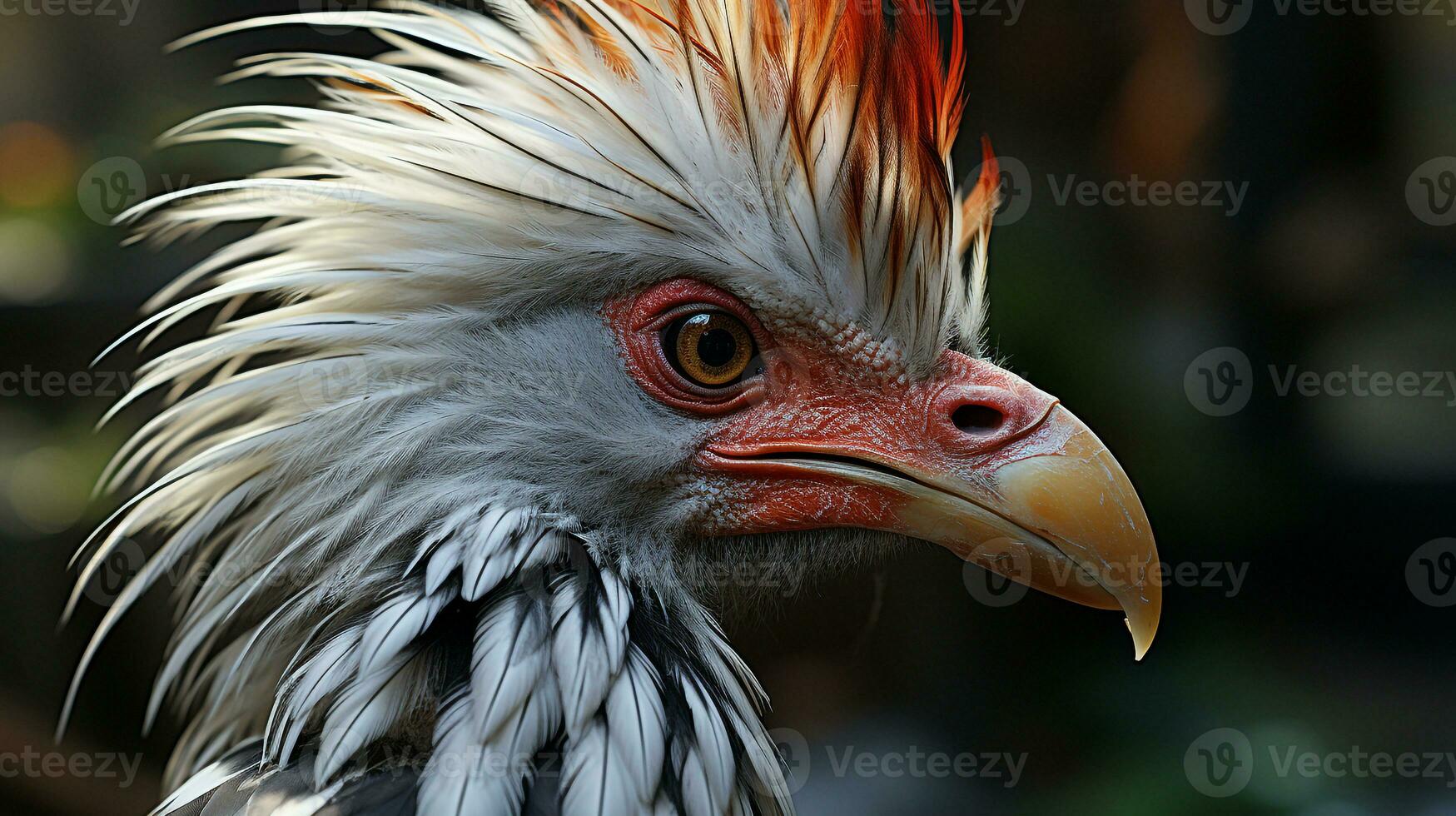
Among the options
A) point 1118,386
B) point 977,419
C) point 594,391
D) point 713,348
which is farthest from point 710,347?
point 1118,386

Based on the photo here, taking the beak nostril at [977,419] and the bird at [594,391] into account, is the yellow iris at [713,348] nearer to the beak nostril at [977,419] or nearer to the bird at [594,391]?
the bird at [594,391]

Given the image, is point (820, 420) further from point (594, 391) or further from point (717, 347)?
point (594, 391)

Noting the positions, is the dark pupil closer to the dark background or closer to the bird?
the bird

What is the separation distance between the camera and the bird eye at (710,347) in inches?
60.3

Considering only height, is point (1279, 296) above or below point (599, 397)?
above

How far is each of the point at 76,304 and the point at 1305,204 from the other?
14.4 ft

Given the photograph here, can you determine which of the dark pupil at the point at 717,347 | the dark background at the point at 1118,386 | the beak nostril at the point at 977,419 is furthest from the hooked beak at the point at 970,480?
the dark background at the point at 1118,386

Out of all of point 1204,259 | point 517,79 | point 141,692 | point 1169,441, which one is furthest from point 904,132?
point 141,692

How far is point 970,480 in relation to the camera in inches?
60.0

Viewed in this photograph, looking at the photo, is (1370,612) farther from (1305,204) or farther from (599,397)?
(599,397)

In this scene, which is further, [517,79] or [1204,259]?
[1204,259]

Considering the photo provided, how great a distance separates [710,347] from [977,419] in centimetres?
43

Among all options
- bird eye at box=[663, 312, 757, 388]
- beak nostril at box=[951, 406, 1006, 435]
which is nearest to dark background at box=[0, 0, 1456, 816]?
beak nostril at box=[951, 406, 1006, 435]

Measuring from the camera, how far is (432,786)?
1.24 metres
